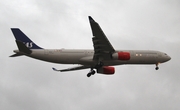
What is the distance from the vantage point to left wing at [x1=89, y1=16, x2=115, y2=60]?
51.2 m

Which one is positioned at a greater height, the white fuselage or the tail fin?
the tail fin

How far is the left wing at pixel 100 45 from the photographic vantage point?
51.2 metres

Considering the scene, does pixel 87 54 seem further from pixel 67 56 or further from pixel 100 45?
pixel 100 45

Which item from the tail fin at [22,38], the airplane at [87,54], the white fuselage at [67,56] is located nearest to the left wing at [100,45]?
the airplane at [87,54]

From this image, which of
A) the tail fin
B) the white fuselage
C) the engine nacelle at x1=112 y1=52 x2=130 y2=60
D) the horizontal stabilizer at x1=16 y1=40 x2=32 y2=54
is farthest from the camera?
the tail fin

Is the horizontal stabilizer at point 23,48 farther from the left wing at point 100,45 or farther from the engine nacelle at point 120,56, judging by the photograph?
the engine nacelle at point 120,56

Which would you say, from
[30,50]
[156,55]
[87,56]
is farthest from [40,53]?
[156,55]

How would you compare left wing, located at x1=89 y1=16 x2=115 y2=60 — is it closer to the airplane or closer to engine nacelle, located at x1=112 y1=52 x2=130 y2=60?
the airplane

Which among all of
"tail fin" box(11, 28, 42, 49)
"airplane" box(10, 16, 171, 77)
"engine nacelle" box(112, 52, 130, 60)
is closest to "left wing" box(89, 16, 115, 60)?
"airplane" box(10, 16, 171, 77)

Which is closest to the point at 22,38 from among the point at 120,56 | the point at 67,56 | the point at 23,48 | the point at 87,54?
the point at 23,48

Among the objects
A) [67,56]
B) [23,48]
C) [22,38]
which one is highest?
[22,38]

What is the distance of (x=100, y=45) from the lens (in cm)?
5409

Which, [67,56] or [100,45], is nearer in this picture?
[100,45]

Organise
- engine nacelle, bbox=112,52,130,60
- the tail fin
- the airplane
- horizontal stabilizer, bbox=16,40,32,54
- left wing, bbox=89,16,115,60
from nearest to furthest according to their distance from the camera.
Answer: left wing, bbox=89,16,115,60
horizontal stabilizer, bbox=16,40,32,54
the airplane
engine nacelle, bbox=112,52,130,60
the tail fin
